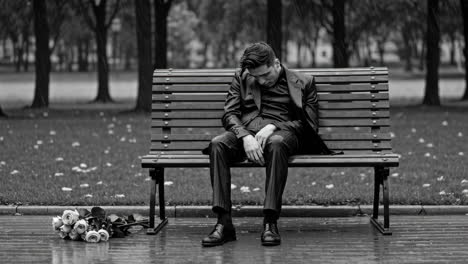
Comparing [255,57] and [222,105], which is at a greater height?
[255,57]

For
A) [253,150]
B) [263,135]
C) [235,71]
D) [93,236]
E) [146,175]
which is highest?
[235,71]

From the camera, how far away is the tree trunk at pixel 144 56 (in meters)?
22.4

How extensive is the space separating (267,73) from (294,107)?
367mm

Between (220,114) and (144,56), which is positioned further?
(144,56)

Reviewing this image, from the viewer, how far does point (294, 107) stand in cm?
728

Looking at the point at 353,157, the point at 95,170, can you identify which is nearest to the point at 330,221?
the point at 353,157

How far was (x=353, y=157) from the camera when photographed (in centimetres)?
705

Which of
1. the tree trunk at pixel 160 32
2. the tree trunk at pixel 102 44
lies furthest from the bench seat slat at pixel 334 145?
the tree trunk at pixel 102 44

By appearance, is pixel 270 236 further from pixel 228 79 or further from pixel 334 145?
pixel 228 79

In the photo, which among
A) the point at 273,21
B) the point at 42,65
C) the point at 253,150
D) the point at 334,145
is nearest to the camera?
the point at 253,150

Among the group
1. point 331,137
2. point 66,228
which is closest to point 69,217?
point 66,228

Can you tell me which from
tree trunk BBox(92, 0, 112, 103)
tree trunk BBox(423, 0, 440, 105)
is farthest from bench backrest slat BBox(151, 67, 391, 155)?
tree trunk BBox(92, 0, 112, 103)

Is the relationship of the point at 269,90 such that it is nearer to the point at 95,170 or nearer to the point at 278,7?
the point at 95,170

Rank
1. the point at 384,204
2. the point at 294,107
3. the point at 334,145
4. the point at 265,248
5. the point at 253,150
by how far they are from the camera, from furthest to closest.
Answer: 1. the point at 334,145
2. the point at 294,107
3. the point at 384,204
4. the point at 253,150
5. the point at 265,248
